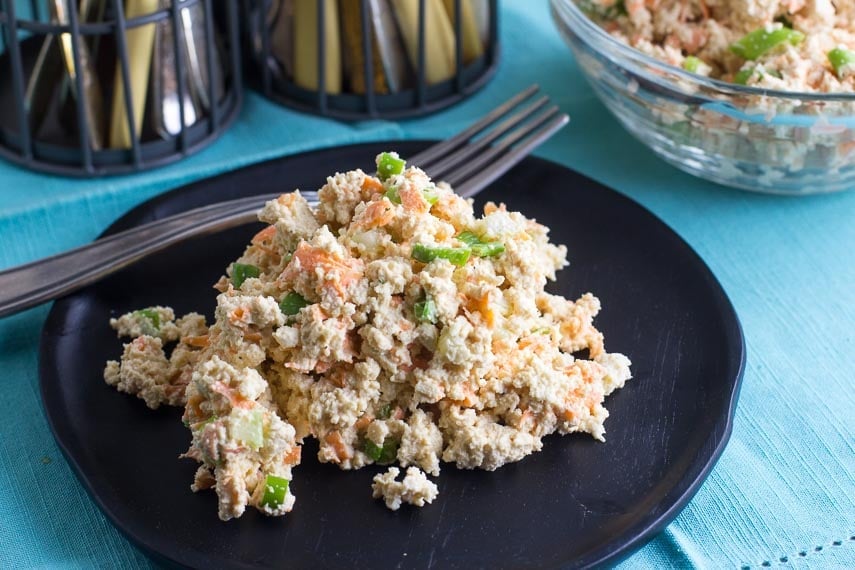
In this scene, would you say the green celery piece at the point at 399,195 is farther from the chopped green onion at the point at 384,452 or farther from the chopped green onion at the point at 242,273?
the chopped green onion at the point at 384,452

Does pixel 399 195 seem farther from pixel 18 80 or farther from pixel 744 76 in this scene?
pixel 18 80

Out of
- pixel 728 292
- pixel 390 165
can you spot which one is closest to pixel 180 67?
pixel 390 165

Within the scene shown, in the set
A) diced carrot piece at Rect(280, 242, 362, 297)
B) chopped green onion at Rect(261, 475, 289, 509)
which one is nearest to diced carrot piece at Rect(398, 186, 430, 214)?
diced carrot piece at Rect(280, 242, 362, 297)

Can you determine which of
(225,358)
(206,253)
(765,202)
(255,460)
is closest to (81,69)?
(206,253)

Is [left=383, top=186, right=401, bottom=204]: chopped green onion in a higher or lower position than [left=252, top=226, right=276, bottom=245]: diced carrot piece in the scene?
higher

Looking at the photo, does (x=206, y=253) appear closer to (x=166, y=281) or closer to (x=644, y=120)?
(x=166, y=281)

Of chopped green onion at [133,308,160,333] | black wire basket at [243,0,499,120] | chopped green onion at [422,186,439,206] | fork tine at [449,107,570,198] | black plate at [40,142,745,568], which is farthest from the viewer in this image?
black wire basket at [243,0,499,120]

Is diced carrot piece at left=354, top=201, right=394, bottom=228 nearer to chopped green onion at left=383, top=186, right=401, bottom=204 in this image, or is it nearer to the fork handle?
chopped green onion at left=383, top=186, right=401, bottom=204
